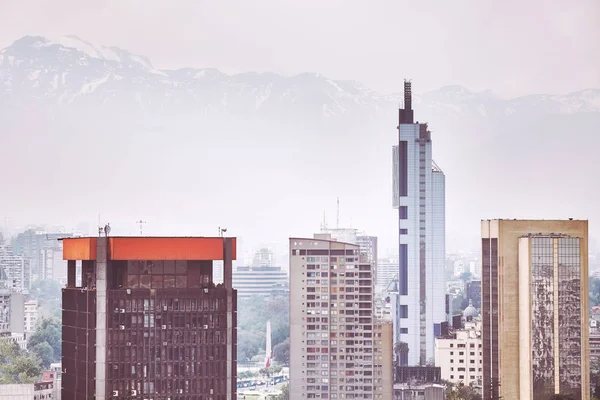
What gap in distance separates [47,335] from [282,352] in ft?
16.6

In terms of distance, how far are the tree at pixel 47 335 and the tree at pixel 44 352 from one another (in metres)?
0.08

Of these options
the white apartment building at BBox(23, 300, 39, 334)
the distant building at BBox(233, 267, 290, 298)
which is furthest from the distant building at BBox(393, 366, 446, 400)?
the white apartment building at BBox(23, 300, 39, 334)

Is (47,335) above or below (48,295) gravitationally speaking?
below

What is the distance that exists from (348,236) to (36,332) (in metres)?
7.17

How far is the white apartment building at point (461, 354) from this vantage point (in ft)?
94.1

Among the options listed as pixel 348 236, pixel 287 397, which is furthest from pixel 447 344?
pixel 287 397

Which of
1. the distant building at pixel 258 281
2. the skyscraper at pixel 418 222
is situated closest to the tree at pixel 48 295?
the distant building at pixel 258 281

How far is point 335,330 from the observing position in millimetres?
24438

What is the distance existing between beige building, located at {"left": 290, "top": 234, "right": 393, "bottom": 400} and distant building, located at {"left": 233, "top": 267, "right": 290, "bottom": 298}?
857 centimetres

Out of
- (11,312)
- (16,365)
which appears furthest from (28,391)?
(11,312)

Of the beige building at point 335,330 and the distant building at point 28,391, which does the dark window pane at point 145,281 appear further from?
the beige building at point 335,330

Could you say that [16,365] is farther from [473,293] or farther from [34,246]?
[473,293]

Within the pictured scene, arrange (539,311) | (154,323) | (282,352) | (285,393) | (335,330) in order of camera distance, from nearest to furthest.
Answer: (154,323), (539,311), (335,330), (285,393), (282,352)

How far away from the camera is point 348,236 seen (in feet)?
102
